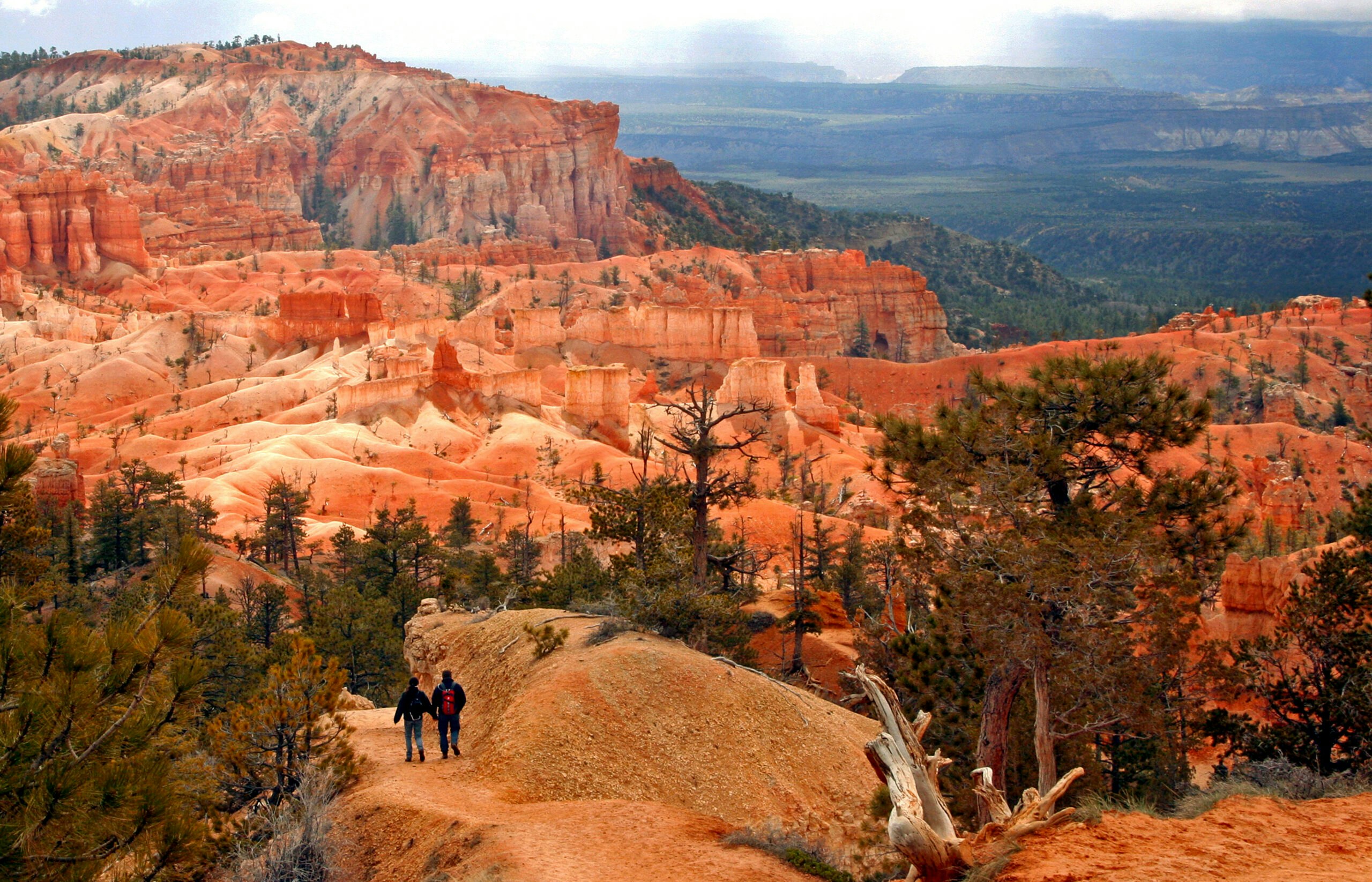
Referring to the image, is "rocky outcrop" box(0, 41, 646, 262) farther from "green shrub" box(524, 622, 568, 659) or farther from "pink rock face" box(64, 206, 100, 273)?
"green shrub" box(524, 622, 568, 659)

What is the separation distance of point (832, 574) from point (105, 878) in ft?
84.3

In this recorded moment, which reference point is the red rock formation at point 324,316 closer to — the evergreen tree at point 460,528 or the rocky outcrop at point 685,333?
the rocky outcrop at point 685,333

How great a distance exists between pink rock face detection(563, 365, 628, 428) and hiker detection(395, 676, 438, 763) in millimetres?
49660

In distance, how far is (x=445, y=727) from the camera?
16.3m

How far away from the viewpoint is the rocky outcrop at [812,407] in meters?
73.8

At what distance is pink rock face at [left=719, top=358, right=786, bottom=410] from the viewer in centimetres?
Result: 7325

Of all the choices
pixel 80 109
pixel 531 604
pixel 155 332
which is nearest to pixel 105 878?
pixel 531 604

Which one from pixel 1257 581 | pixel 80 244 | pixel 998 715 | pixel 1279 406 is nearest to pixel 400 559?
pixel 1257 581

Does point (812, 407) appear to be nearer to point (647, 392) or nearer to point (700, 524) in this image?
point (647, 392)

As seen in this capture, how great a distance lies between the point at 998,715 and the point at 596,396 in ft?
164

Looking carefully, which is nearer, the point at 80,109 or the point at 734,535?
the point at 734,535

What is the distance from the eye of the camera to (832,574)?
36906 millimetres

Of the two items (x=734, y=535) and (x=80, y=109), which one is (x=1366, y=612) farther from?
(x=80, y=109)

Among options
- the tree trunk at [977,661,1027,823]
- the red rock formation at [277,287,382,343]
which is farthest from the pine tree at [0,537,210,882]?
the red rock formation at [277,287,382,343]
